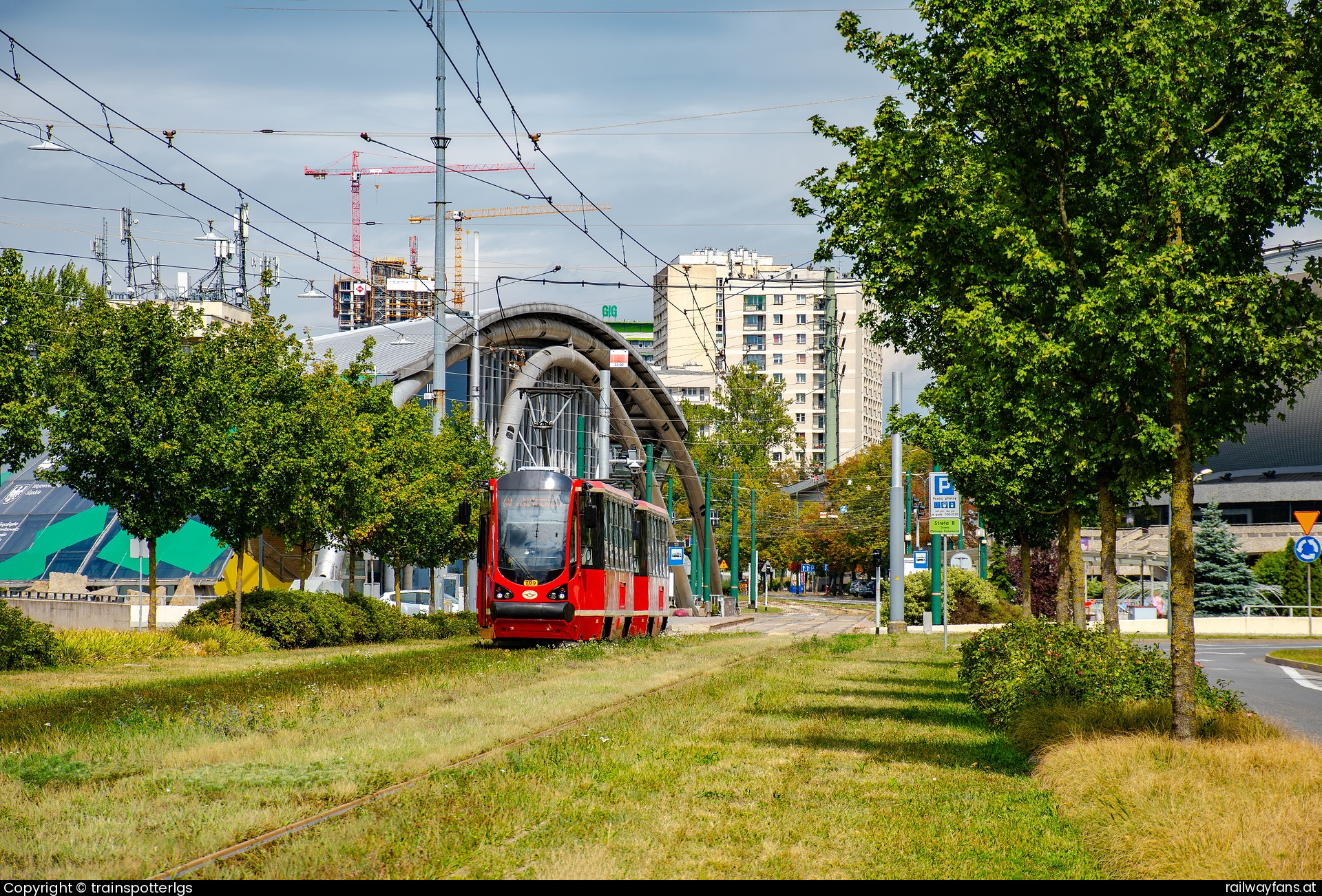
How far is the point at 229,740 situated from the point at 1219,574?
176ft

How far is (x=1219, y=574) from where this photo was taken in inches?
2206

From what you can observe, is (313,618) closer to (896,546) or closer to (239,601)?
(239,601)

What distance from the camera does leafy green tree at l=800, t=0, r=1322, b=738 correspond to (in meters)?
9.67

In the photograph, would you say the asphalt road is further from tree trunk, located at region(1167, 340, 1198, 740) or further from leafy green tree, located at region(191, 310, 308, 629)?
leafy green tree, located at region(191, 310, 308, 629)

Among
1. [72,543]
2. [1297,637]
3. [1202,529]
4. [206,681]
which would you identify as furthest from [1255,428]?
[206,681]

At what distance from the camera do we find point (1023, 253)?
35.5 feet

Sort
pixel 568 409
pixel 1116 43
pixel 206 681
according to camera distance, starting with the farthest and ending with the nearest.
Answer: pixel 568 409, pixel 206 681, pixel 1116 43

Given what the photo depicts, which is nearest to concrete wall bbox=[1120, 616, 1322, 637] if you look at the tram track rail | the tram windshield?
the tram windshield

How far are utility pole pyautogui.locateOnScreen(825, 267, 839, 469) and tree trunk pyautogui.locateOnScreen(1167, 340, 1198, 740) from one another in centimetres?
11310

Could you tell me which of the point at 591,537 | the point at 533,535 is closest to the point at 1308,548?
the point at 591,537

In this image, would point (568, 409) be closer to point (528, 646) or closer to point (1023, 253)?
point (528, 646)

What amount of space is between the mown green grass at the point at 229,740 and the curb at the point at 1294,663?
50.0 ft

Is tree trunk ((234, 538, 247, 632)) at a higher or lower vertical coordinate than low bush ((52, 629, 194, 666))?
higher

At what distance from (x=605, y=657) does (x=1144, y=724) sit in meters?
13.3
